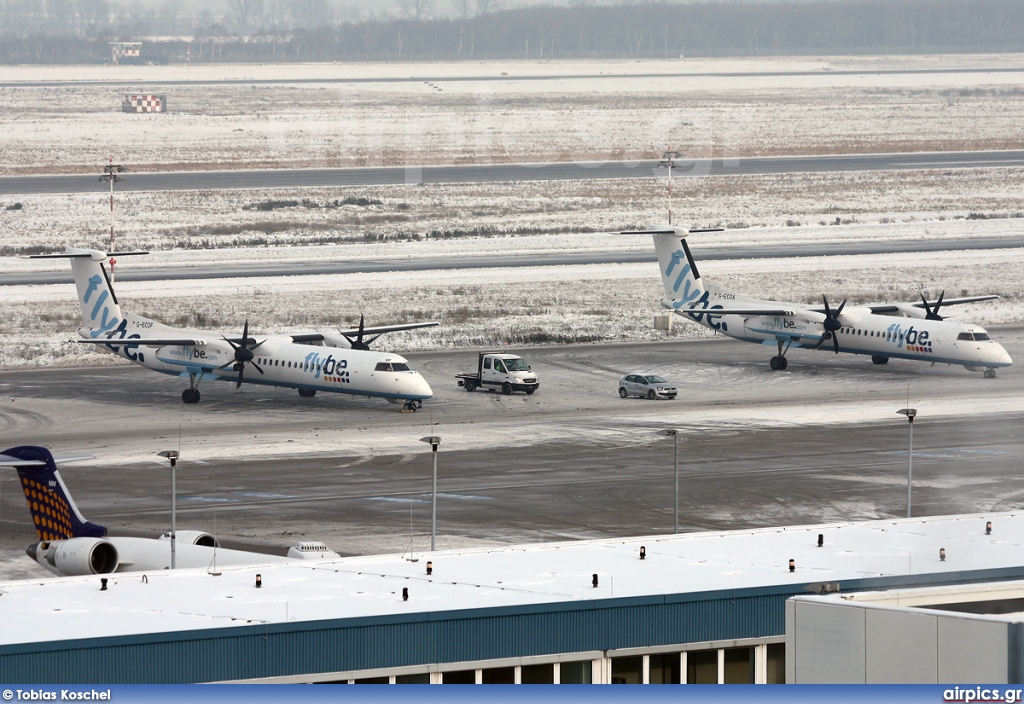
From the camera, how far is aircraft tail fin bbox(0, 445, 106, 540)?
109 ft

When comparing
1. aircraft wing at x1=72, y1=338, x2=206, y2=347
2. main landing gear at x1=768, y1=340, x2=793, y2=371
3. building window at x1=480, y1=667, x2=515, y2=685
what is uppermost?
aircraft wing at x1=72, y1=338, x2=206, y2=347

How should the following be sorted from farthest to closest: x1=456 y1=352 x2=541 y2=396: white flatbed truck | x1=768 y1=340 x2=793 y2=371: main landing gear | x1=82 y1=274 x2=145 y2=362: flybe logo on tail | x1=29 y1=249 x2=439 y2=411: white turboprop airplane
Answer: x1=768 y1=340 x2=793 y2=371: main landing gear < x1=82 y1=274 x2=145 y2=362: flybe logo on tail < x1=456 y1=352 x2=541 y2=396: white flatbed truck < x1=29 y1=249 x2=439 y2=411: white turboprop airplane

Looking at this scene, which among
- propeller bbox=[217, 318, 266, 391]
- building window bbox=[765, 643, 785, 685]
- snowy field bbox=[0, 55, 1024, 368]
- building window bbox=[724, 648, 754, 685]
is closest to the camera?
building window bbox=[724, 648, 754, 685]

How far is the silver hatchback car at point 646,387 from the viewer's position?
64625mm

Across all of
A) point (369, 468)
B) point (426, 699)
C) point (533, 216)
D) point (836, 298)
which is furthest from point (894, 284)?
point (426, 699)

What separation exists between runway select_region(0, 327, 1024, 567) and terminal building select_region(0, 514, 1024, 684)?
1307cm

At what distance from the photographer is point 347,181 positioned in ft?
440

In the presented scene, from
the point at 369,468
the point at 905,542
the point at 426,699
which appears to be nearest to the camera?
the point at 426,699

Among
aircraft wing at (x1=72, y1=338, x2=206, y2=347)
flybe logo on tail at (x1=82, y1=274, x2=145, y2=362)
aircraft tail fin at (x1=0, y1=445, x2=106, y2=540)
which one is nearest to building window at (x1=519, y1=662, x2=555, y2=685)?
aircraft tail fin at (x1=0, y1=445, x2=106, y2=540)

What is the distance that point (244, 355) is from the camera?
63625 mm

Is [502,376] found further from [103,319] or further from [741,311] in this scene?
[103,319]

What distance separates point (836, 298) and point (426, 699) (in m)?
86.1

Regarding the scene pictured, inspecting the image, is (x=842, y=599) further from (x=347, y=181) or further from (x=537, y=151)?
(x=537, y=151)

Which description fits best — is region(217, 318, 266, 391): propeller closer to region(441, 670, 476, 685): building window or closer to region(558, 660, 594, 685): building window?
region(558, 660, 594, 685): building window
